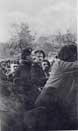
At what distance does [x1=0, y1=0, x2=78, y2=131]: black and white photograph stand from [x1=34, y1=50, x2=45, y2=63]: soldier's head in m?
0.02

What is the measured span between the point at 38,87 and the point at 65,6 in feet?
2.66

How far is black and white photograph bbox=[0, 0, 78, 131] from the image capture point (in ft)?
8.21

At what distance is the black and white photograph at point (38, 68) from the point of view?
2502 mm

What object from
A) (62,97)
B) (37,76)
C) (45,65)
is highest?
(45,65)

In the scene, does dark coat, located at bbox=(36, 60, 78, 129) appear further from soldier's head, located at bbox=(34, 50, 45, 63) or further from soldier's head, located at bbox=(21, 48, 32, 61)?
→ soldier's head, located at bbox=(21, 48, 32, 61)

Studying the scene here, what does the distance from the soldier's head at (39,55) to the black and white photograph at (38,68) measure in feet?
0.05

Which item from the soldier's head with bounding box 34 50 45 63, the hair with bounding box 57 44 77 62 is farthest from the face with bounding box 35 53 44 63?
the hair with bounding box 57 44 77 62

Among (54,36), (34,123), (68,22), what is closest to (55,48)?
(54,36)

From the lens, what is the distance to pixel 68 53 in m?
2.52

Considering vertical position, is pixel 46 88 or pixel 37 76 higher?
pixel 37 76

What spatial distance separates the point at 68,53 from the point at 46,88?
0.40 metres

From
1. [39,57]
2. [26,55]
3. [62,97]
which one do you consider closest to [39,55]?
[39,57]

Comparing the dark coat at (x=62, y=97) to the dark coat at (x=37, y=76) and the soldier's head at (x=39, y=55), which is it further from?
the soldier's head at (x=39, y=55)

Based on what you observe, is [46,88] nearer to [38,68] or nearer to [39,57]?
[38,68]
